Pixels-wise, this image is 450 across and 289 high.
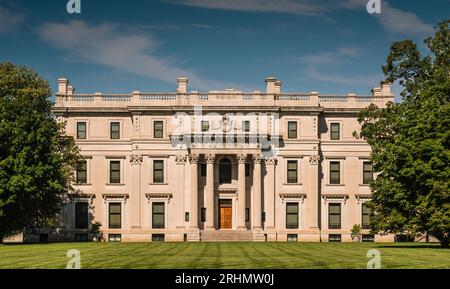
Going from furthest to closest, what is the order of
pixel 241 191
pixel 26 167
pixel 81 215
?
1. pixel 81 215
2. pixel 241 191
3. pixel 26 167

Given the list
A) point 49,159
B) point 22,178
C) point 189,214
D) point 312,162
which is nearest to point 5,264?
point 22,178

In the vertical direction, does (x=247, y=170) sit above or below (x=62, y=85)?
below

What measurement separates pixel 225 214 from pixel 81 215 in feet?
46.0

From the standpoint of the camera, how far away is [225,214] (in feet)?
222

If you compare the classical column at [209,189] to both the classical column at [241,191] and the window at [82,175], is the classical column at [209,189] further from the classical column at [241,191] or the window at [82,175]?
the window at [82,175]

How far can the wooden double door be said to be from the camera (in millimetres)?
67625

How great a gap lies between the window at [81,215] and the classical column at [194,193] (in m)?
10.4

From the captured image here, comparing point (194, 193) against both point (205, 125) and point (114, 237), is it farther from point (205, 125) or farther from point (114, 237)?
point (114, 237)

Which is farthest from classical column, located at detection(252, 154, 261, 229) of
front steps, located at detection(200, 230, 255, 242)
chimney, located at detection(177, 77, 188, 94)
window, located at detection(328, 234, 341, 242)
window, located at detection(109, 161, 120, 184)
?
window, located at detection(109, 161, 120, 184)

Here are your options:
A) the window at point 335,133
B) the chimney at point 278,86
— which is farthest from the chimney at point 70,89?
the window at point 335,133

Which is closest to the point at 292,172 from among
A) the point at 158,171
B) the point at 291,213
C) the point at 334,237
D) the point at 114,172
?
the point at 291,213

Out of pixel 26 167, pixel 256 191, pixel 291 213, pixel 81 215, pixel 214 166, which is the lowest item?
pixel 81 215

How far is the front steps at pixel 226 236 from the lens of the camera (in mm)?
63219
